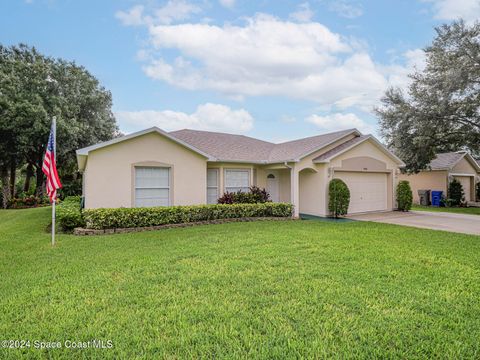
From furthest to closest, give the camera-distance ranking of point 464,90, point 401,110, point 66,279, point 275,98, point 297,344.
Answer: point 275,98, point 401,110, point 464,90, point 66,279, point 297,344

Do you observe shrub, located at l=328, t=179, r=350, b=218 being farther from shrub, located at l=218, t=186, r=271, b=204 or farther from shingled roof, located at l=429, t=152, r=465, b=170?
shingled roof, located at l=429, t=152, r=465, b=170

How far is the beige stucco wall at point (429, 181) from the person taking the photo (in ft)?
74.9

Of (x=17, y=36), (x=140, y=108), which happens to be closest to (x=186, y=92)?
(x=140, y=108)

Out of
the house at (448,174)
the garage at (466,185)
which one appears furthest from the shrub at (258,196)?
the garage at (466,185)

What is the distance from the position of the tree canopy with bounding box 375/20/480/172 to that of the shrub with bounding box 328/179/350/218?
6708mm

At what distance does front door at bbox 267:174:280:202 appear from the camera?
16.7m

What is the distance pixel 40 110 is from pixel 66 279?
18.1m

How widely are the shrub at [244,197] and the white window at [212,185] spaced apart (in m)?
0.54

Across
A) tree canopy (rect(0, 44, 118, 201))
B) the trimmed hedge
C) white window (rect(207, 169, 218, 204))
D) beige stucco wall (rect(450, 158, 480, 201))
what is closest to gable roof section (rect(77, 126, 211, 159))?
white window (rect(207, 169, 218, 204))

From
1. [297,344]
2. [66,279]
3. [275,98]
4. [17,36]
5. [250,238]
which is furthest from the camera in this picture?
[275,98]

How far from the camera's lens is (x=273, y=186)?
1689 cm

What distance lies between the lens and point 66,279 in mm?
5312

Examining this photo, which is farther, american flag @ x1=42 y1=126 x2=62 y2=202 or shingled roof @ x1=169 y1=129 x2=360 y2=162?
shingled roof @ x1=169 y1=129 x2=360 y2=162

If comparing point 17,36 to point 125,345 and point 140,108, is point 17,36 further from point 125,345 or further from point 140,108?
point 125,345
